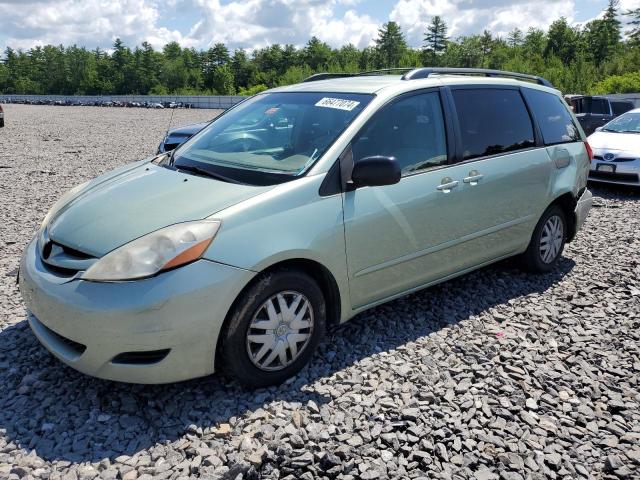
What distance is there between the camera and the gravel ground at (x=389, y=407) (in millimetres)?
2666

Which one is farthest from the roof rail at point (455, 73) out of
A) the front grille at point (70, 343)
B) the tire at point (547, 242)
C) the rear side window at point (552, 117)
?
the front grille at point (70, 343)

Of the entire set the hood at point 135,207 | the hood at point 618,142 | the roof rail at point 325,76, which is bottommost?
the hood at point 618,142

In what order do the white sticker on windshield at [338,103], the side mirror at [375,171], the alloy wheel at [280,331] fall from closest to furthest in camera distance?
the alloy wheel at [280,331], the side mirror at [375,171], the white sticker on windshield at [338,103]

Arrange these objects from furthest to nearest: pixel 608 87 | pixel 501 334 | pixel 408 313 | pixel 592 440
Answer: pixel 608 87 → pixel 408 313 → pixel 501 334 → pixel 592 440

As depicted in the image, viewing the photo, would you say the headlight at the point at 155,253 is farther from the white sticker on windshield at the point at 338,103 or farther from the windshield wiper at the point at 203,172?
the white sticker on windshield at the point at 338,103

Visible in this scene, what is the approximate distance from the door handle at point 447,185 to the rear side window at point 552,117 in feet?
4.83

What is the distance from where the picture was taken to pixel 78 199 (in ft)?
11.9

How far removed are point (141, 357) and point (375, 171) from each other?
5.54 ft

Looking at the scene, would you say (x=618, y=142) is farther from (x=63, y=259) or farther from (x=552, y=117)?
(x=63, y=259)

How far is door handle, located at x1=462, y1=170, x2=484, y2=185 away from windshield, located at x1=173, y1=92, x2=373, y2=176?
3.23 ft

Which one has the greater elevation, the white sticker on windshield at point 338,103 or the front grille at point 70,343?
the white sticker on windshield at point 338,103

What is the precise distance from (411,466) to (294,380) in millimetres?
950

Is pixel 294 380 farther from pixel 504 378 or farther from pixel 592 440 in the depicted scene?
pixel 592 440

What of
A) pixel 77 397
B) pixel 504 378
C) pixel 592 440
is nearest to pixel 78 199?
pixel 77 397
